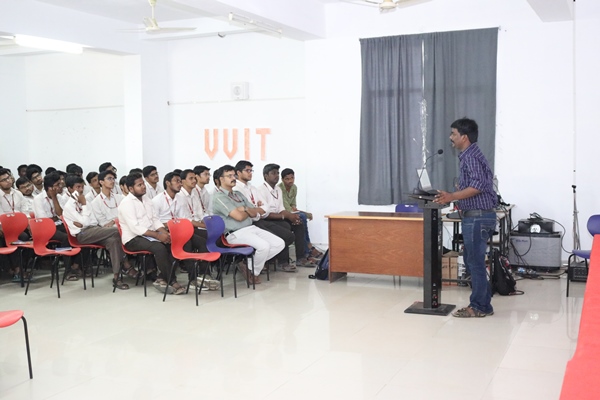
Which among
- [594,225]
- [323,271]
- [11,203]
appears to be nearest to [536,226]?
[594,225]

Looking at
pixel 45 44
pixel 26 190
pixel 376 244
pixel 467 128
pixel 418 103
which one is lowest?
pixel 376 244

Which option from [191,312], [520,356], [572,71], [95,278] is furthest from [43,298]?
[572,71]

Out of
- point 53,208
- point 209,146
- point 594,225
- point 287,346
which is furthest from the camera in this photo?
point 209,146

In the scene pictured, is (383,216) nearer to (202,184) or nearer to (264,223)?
(264,223)

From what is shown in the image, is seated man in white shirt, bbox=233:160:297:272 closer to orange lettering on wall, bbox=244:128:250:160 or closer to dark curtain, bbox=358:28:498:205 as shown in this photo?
dark curtain, bbox=358:28:498:205

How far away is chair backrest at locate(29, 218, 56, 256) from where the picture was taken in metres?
6.80

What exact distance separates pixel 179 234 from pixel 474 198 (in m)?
2.84

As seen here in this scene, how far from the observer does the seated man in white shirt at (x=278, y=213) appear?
8273 mm

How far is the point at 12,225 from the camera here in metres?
7.18

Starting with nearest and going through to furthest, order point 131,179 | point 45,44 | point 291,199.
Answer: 1. point 131,179
2. point 45,44
3. point 291,199

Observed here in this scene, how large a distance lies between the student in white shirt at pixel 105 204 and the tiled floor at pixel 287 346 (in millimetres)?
1009

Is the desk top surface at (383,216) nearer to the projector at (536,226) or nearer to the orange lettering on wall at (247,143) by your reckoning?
the projector at (536,226)

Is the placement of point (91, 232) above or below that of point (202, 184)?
below

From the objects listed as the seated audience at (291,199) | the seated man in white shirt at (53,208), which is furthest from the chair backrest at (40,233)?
the seated audience at (291,199)
